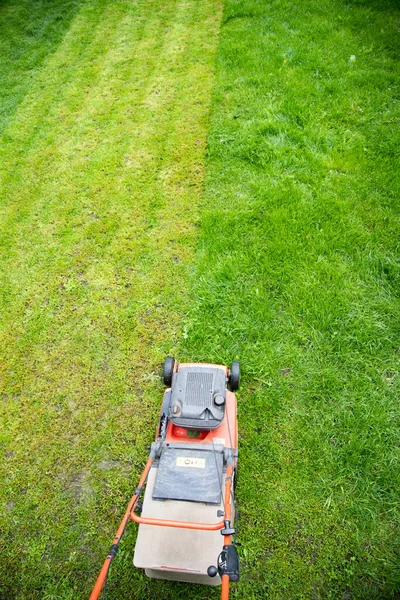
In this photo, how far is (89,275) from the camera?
4746mm

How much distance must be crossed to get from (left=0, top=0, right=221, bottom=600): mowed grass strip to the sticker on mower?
33.6 inches

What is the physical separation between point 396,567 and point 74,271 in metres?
4.29

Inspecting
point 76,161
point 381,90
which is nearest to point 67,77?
point 76,161

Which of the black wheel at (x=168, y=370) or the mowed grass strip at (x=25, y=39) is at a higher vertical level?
the mowed grass strip at (x=25, y=39)

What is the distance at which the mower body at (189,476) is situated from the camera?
2.39 meters

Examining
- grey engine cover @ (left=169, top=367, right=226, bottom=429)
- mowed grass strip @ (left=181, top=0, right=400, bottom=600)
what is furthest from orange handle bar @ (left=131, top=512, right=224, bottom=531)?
mowed grass strip @ (left=181, top=0, right=400, bottom=600)

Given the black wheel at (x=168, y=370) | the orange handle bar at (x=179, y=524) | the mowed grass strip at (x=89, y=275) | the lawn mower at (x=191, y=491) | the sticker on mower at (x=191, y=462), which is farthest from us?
the black wheel at (x=168, y=370)

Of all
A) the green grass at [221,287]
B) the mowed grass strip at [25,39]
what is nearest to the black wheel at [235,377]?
the green grass at [221,287]

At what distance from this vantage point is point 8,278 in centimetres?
477

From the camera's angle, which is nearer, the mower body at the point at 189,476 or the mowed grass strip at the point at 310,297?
the mower body at the point at 189,476

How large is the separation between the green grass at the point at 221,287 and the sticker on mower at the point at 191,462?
77 cm

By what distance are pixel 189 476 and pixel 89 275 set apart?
2888 millimetres

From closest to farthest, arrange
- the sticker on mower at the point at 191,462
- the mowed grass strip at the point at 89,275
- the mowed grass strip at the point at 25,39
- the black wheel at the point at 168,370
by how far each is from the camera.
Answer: the sticker on mower at the point at 191,462 < the mowed grass strip at the point at 89,275 < the black wheel at the point at 168,370 < the mowed grass strip at the point at 25,39

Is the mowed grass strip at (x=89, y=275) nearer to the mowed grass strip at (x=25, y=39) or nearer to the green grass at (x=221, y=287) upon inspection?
the green grass at (x=221, y=287)
